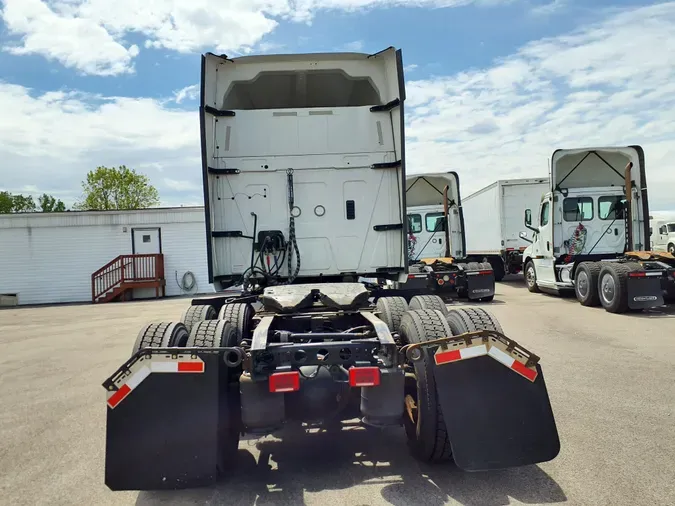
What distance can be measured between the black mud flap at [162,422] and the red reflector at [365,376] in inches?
35.0

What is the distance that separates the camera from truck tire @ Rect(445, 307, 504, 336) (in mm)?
4000

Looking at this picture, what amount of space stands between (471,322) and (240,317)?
202cm

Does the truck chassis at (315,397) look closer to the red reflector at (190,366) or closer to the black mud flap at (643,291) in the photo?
the red reflector at (190,366)

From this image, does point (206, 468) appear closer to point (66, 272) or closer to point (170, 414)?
point (170, 414)

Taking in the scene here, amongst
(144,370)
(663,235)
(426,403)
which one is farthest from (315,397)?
(663,235)

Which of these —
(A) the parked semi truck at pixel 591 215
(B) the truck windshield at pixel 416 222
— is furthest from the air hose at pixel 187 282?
(A) the parked semi truck at pixel 591 215

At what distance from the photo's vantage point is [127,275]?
2317 cm

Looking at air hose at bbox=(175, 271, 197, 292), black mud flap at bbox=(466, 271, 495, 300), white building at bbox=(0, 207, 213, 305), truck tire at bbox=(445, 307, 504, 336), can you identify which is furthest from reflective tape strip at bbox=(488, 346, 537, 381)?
air hose at bbox=(175, 271, 197, 292)

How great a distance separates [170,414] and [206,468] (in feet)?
1.34

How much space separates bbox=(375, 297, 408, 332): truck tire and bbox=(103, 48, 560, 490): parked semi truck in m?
0.02

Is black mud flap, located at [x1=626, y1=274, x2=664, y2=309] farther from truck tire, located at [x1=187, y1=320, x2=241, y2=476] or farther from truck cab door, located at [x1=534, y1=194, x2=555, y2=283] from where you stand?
truck tire, located at [x1=187, y1=320, x2=241, y2=476]

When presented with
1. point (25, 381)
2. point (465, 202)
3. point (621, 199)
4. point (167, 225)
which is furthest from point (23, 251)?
point (621, 199)

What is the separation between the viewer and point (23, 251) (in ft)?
76.6

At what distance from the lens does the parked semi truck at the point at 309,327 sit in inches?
133
